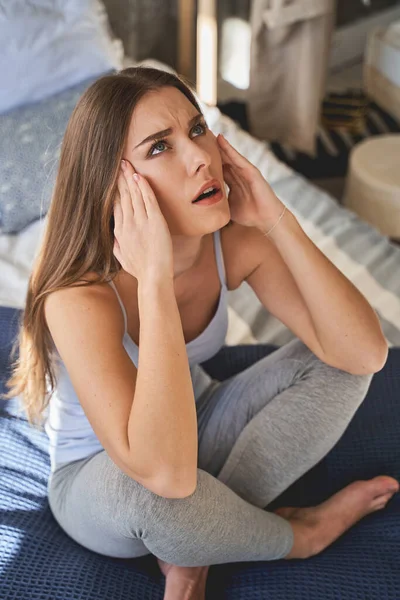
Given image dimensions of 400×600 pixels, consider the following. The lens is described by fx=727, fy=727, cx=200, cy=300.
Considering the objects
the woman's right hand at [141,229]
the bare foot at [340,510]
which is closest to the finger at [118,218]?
the woman's right hand at [141,229]

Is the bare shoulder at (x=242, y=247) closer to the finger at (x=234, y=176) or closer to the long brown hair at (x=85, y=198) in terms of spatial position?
the finger at (x=234, y=176)

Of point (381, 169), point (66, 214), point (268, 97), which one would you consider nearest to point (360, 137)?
point (268, 97)

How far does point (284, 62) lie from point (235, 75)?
0.43 metres

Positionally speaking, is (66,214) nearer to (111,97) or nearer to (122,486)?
(111,97)

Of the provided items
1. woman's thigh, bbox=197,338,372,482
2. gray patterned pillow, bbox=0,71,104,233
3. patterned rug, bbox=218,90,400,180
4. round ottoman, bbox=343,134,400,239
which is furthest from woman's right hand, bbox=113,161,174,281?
patterned rug, bbox=218,90,400,180

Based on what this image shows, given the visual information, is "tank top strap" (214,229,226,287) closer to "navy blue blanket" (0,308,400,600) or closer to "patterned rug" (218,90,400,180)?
"navy blue blanket" (0,308,400,600)

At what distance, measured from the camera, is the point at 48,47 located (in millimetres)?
1894

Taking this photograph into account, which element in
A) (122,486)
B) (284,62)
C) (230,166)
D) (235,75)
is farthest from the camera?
(235,75)

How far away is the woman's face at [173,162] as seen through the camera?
3.32ft

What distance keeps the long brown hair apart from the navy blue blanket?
0.20m

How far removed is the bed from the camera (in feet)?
3.52

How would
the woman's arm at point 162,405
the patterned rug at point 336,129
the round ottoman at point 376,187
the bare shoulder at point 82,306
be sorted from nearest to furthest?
the woman's arm at point 162,405 < the bare shoulder at point 82,306 < the round ottoman at point 376,187 < the patterned rug at point 336,129

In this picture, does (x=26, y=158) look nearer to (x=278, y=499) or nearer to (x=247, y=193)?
(x=247, y=193)

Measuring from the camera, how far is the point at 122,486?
3.25ft
